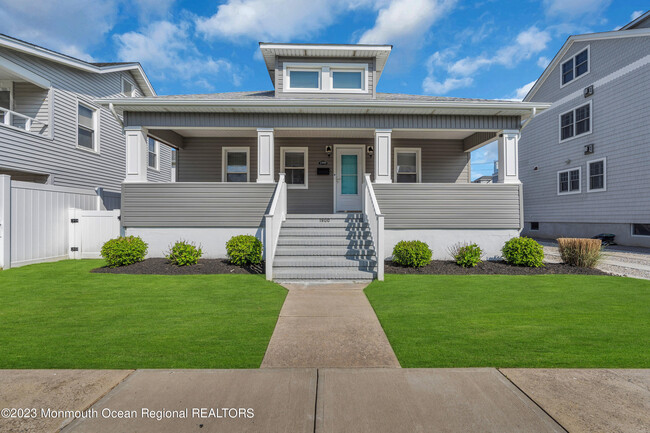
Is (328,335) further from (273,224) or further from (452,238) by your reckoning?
(452,238)

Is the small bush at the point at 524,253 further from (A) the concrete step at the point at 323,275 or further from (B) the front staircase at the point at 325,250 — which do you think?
(A) the concrete step at the point at 323,275

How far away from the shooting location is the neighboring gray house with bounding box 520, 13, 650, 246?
11.3 metres

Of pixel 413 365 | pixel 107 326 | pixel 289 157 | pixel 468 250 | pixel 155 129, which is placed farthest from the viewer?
pixel 289 157

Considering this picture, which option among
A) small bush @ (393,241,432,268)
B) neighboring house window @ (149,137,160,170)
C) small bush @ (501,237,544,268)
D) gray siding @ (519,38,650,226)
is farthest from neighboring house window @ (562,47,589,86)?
neighboring house window @ (149,137,160,170)

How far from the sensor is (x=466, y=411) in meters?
2.12

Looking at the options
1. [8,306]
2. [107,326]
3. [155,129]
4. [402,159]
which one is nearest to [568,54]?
[402,159]

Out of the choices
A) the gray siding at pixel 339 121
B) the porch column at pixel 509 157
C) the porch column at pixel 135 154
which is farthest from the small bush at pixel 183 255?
the porch column at pixel 509 157

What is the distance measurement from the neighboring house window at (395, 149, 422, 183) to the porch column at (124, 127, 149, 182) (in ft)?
25.3

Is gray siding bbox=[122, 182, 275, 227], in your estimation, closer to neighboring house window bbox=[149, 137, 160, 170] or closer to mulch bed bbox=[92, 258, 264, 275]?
mulch bed bbox=[92, 258, 264, 275]

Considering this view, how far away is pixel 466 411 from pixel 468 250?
577 centimetres

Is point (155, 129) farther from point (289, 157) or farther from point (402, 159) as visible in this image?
point (402, 159)

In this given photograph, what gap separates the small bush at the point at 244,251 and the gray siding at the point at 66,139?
683cm

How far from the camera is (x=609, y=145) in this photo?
1227 cm

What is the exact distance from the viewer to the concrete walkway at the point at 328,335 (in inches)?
113
